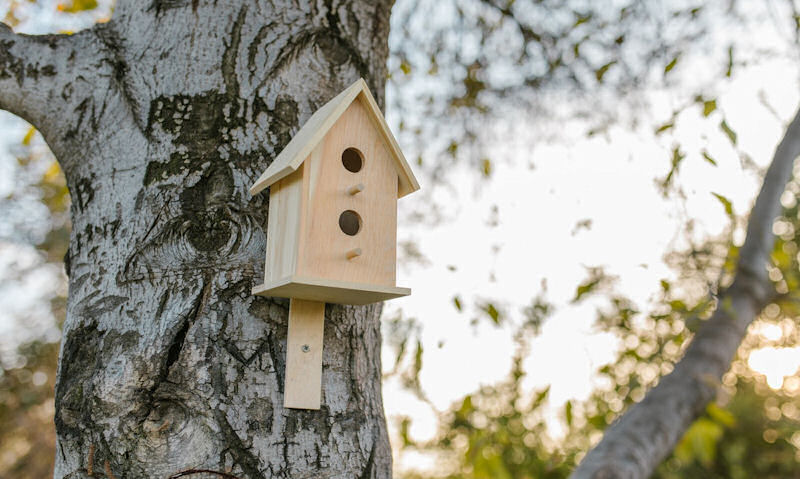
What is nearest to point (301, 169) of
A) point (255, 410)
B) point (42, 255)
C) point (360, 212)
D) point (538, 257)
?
point (360, 212)

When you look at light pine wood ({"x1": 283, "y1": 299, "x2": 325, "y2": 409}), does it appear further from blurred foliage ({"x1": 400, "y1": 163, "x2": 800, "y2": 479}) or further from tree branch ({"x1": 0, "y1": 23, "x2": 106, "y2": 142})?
blurred foliage ({"x1": 400, "y1": 163, "x2": 800, "y2": 479})

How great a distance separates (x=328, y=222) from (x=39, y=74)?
851 mm

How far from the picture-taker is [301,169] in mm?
1308

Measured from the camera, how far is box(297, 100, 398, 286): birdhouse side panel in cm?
130

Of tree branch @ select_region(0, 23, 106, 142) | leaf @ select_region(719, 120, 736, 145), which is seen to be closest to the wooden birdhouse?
tree branch @ select_region(0, 23, 106, 142)

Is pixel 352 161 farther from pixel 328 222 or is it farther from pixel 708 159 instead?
pixel 708 159

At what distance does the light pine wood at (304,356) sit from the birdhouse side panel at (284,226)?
11cm

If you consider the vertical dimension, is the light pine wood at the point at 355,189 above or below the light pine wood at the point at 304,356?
above

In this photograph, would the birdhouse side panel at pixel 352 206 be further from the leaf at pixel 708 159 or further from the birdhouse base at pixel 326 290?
the leaf at pixel 708 159

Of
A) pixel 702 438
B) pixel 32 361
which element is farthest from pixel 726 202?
pixel 32 361

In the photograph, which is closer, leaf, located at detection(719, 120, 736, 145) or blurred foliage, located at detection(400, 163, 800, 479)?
leaf, located at detection(719, 120, 736, 145)

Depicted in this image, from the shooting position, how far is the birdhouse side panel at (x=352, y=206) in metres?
1.30

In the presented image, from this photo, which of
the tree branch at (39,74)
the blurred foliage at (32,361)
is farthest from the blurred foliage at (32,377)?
the tree branch at (39,74)

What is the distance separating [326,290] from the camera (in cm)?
126
